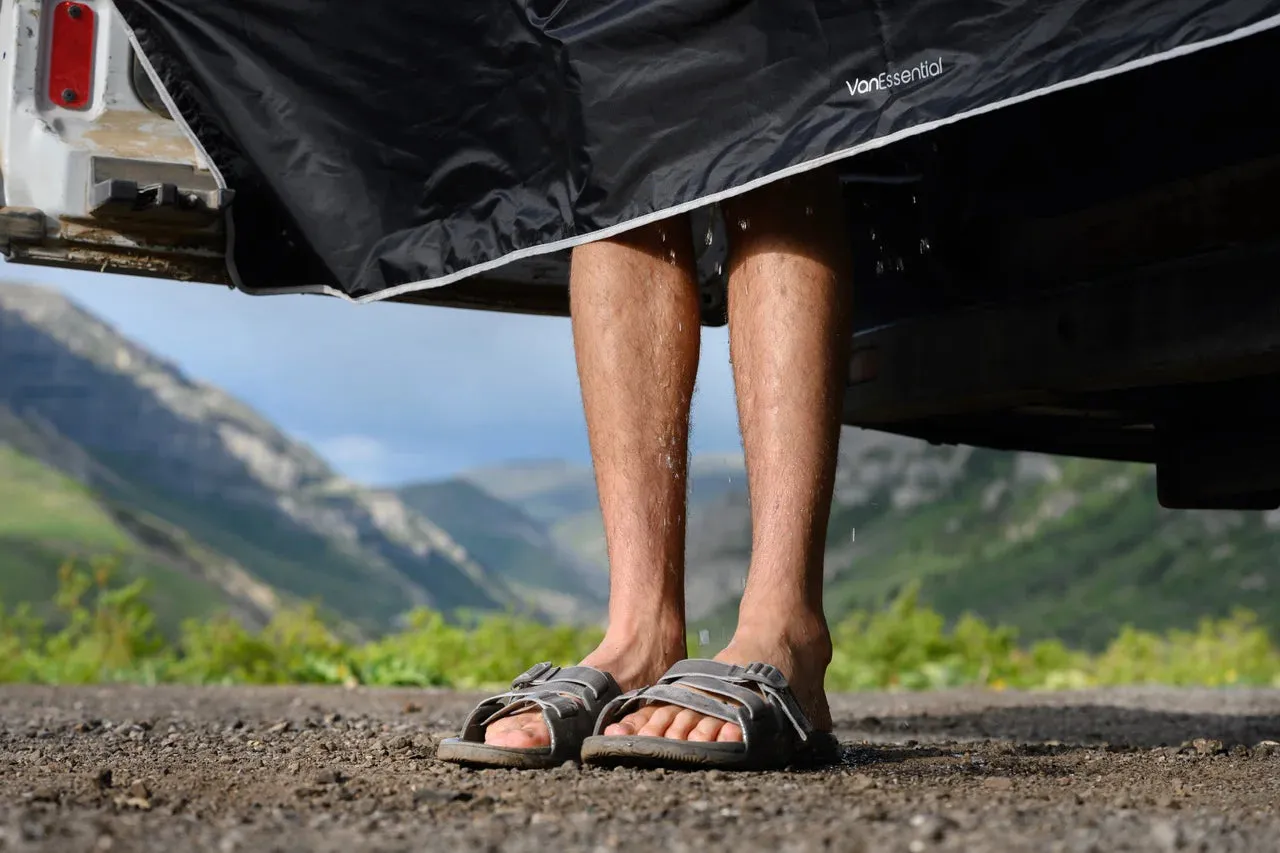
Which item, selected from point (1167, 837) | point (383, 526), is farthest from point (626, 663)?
point (383, 526)

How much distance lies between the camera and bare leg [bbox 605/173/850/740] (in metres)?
1.65

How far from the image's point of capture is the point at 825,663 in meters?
1.68

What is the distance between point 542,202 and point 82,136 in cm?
103

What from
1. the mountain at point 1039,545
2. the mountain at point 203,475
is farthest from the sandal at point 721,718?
the mountain at point 203,475

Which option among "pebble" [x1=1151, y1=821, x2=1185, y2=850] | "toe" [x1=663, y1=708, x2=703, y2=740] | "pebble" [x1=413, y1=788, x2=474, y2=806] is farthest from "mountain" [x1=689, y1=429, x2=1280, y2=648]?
"pebble" [x1=1151, y1=821, x2=1185, y2=850]

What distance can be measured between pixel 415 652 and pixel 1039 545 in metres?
23.5

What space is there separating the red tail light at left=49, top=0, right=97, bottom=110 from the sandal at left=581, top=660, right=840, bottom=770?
1594 mm

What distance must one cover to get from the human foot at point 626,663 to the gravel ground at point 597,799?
8 cm

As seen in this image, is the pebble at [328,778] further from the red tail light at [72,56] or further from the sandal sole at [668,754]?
the red tail light at [72,56]

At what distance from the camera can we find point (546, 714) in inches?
60.9

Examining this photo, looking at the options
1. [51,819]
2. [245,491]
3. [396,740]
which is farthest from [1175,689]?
[245,491]

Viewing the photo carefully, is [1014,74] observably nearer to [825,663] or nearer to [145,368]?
[825,663]

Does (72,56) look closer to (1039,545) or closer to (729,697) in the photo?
(729,697)

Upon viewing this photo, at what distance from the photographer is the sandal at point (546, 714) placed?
1522 mm
